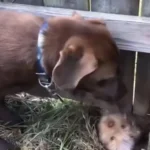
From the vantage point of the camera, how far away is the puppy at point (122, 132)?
300 cm

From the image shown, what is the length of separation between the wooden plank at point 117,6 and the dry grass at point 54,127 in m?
0.71

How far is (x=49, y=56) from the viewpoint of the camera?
2602 millimetres

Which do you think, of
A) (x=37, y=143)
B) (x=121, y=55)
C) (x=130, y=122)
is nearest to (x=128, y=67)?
(x=121, y=55)

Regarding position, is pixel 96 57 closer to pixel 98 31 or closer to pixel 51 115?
pixel 98 31

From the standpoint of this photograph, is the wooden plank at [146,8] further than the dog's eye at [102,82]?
Yes

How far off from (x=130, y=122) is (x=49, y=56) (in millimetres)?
818

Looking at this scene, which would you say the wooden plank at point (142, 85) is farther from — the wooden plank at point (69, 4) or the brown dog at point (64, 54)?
the wooden plank at point (69, 4)

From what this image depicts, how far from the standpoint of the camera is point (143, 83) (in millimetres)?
3119

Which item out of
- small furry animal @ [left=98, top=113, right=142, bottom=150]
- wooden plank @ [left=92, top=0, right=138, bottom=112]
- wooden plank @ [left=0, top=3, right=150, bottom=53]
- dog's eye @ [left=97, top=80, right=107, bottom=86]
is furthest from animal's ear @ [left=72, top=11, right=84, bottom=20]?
small furry animal @ [left=98, top=113, right=142, bottom=150]

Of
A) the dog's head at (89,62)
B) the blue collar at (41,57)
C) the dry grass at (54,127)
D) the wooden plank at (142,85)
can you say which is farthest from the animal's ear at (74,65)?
the dry grass at (54,127)

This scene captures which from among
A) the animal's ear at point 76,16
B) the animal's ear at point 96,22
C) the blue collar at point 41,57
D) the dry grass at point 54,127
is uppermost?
the animal's ear at point 76,16

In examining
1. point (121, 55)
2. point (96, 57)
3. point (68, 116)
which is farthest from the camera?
point (68, 116)

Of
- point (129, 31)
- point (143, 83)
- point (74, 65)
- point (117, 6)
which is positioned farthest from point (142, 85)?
point (74, 65)

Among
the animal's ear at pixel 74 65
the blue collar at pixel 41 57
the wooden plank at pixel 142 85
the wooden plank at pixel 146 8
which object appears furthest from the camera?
the wooden plank at pixel 142 85
